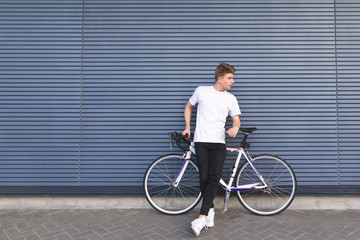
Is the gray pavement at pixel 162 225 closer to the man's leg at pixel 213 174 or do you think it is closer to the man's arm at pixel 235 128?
the man's leg at pixel 213 174

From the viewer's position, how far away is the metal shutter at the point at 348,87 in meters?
4.23

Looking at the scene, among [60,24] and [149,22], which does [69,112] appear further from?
[149,22]

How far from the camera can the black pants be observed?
11.2 feet

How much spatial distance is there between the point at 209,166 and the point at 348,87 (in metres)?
2.70

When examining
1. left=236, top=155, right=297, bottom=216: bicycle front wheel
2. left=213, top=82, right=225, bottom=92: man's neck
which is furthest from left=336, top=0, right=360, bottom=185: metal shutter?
left=213, top=82, right=225, bottom=92: man's neck

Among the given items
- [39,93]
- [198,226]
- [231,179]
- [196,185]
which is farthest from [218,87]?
[39,93]

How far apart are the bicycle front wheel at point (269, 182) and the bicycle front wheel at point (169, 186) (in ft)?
2.43

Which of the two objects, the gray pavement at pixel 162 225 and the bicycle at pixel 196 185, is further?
the bicycle at pixel 196 185

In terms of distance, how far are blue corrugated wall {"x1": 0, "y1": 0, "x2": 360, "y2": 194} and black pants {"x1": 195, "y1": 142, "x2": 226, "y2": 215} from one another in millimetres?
848

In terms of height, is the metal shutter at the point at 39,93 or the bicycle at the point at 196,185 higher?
the metal shutter at the point at 39,93

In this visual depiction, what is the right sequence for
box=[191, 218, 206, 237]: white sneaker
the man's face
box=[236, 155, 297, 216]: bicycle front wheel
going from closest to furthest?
1. box=[191, 218, 206, 237]: white sneaker
2. the man's face
3. box=[236, 155, 297, 216]: bicycle front wheel

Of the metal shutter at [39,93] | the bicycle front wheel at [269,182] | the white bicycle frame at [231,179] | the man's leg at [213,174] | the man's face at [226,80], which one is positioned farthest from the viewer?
the metal shutter at [39,93]

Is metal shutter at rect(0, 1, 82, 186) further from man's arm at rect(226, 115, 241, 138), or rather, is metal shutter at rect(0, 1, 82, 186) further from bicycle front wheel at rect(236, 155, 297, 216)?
bicycle front wheel at rect(236, 155, 297, 216)

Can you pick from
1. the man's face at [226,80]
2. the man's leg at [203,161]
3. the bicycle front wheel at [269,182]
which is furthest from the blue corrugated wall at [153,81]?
the man's leg at [203,161]
